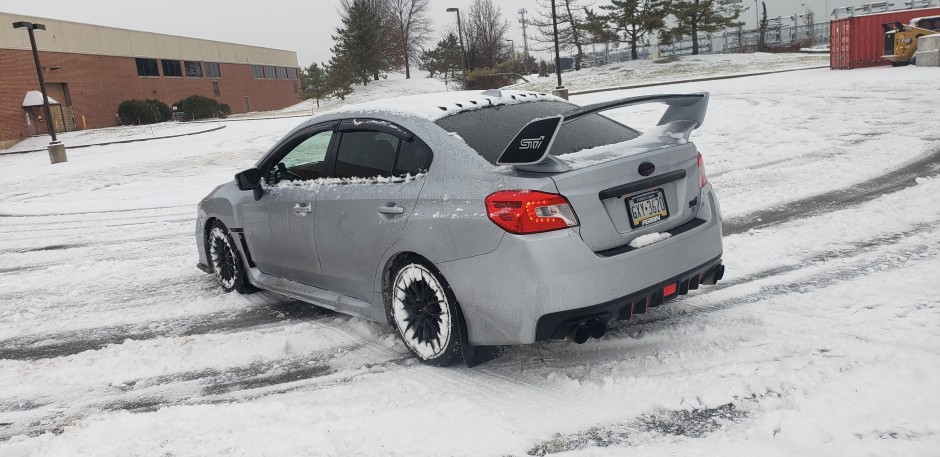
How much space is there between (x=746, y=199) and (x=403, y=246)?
5.66 m

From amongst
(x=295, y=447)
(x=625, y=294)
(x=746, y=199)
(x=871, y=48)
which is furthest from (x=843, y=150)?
(x=871, y=48)

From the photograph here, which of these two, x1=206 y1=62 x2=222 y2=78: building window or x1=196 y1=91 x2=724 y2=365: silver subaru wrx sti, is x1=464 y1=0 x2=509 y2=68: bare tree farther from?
x1=196 y1=91 x2=724 y2=365: silver subaru wrx sti

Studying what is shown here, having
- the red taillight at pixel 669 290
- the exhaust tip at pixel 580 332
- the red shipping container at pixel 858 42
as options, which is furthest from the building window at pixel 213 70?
the exhaust tip at pixel 580 332

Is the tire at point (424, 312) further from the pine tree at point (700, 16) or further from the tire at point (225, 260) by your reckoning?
the pine tree at point (700, 16)

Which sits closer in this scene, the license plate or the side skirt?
the license plate

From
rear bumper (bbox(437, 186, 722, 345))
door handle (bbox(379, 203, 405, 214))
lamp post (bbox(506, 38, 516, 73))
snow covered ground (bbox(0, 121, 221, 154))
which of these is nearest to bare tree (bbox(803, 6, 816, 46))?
lamp post (bbox(506, 38, 516, 73))

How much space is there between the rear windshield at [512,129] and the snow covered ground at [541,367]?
1.23m

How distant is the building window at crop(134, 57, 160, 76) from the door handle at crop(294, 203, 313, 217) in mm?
60121

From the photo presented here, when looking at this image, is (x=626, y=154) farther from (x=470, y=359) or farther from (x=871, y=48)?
(x=871, y=48)

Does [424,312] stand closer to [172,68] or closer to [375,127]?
[375,127]

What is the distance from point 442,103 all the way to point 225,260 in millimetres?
2886

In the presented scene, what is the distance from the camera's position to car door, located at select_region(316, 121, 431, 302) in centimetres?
401

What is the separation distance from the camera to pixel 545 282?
10.9 ft

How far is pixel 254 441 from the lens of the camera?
3.28 meters
